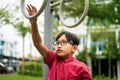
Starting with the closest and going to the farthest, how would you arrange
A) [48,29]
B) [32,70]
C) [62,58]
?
1. [62,58]
2. [48,29]
3. [32,70]

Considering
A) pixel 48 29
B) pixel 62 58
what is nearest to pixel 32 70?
pixel 48 29

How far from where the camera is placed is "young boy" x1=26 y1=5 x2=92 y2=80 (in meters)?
2.12

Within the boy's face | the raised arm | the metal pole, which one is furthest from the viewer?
the metal pole

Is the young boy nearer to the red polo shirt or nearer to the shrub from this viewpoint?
the red polo shirt

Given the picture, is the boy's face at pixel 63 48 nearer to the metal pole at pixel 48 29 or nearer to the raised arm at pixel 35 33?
the raised arm at pixel 35 33

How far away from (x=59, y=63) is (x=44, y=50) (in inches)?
4.8

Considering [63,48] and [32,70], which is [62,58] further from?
[32,70]

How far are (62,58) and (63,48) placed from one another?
0.07 metres

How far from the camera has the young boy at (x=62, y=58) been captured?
212 centimetres

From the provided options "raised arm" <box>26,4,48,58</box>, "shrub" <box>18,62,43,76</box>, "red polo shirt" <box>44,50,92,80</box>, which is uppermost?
"raised arm" <box>26,4,48,58</box>

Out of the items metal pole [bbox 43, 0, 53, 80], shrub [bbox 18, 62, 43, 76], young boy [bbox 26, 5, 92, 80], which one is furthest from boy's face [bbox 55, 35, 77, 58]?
shrub [bbox 18, 62, 43, 76]

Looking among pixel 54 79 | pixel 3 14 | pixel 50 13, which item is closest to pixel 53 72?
pixel 54 79

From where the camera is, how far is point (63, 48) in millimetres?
2217

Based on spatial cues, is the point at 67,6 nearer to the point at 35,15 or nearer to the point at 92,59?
the point at 35,15
